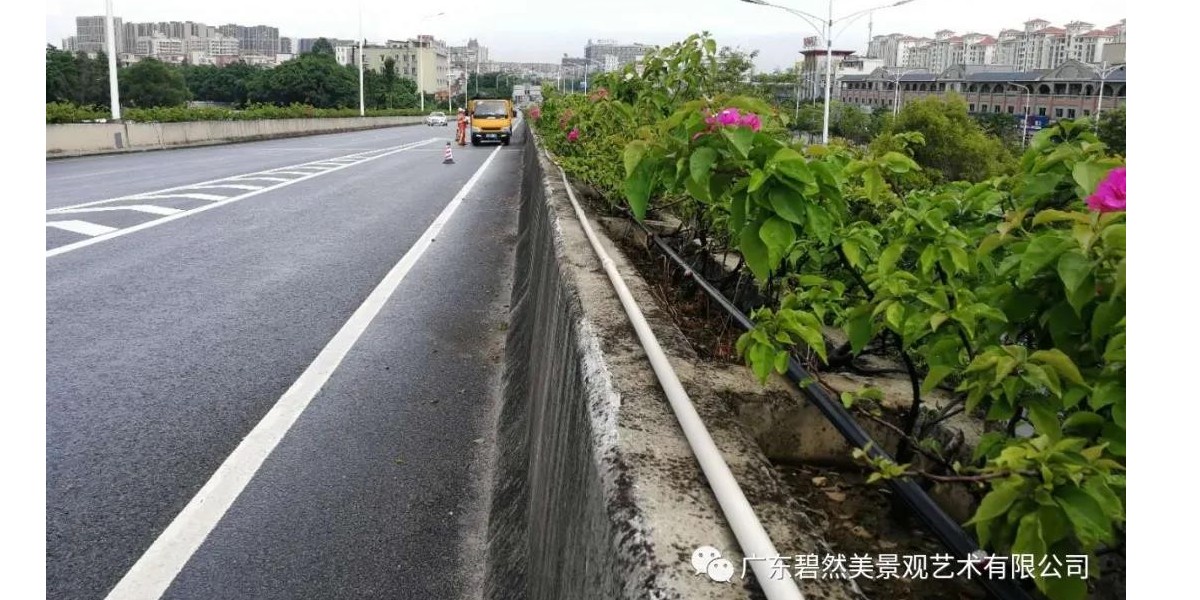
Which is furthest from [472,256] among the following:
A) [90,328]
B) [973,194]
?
[973,194]

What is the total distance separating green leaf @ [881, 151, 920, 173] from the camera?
321 centimetres

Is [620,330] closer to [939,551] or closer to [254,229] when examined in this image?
[939,551]

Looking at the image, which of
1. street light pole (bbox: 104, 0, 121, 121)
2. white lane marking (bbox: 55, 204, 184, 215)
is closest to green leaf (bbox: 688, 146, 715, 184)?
white lane marking (bbox: 55, 204, 184, 215)

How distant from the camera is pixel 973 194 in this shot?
3.45 metres

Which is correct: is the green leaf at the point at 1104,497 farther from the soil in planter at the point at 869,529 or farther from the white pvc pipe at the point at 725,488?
the soil in planter at the point at 869,529

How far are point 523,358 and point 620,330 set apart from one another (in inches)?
84.4

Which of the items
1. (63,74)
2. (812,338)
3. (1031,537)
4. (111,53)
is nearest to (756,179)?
(812,338)

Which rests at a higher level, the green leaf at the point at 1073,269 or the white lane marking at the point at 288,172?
the white lane marking at the point at 288,172

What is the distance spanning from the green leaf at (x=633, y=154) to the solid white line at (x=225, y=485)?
7.31ft

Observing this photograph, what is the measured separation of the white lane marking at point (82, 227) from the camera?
11.4m

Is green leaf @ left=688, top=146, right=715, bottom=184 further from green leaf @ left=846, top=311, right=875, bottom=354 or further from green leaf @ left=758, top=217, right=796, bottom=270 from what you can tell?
green leaf @ left=846, top=311, right=875, bottom=354

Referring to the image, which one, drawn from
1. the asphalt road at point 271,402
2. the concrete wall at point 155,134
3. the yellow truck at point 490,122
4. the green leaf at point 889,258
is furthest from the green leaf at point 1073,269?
the yellow truck at point 490,122

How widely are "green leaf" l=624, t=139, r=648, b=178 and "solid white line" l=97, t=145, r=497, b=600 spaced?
7.31ft

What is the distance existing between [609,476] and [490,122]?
39.1 meters
